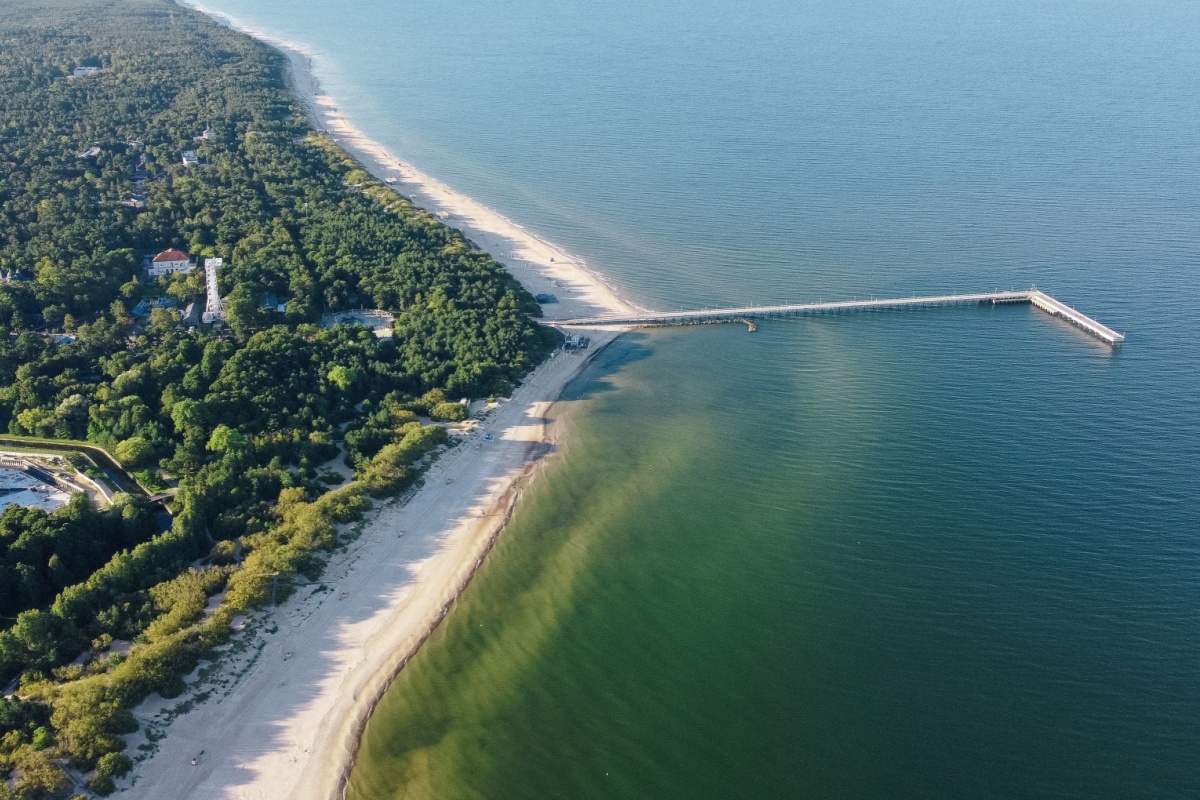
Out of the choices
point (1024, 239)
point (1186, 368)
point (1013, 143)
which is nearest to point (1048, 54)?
point (1013, 143)

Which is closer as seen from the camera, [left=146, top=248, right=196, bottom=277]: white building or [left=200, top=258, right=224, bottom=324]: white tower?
[left=200, top=258, right=224, bottom=324]: white tower

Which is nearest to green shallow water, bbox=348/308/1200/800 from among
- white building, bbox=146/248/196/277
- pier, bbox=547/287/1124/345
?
pier, bbox=547/287/1124/345

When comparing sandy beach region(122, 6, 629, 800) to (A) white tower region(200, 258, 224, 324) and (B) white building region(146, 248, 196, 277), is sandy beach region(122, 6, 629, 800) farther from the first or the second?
(B) white building region(146, 248, 196, 277)

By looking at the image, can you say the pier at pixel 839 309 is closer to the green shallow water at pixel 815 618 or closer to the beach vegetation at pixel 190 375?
the beach vegetation at pixel 190 375

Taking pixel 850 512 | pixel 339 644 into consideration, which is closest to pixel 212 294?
pixel 339 644

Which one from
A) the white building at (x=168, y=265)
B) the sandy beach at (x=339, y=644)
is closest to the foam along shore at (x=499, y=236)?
the sandy beach at (x=339, y=644)
